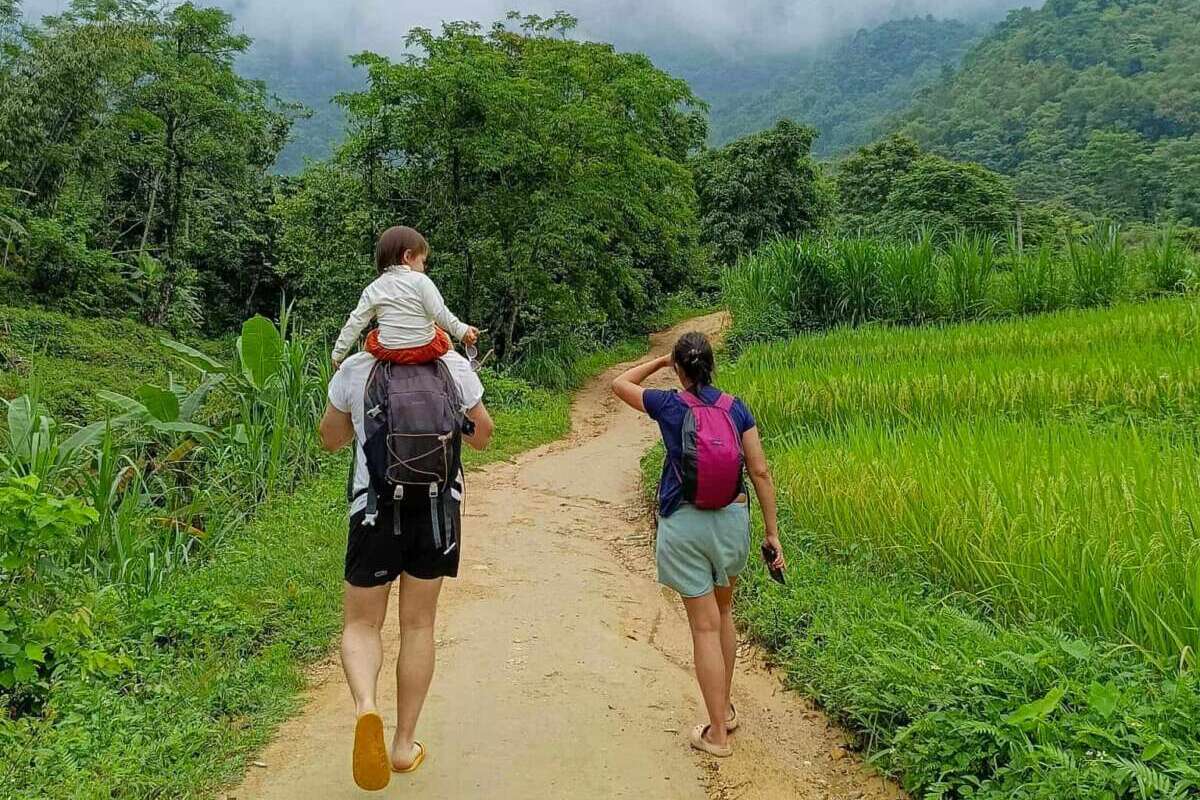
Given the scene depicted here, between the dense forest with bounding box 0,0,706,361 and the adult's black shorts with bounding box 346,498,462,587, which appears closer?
the adult's black shorts with bounding box 346,498,462,587

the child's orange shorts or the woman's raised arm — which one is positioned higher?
the child's orange shorts

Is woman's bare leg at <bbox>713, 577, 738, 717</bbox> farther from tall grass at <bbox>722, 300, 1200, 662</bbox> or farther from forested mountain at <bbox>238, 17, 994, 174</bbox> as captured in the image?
forested mountain at <bbox>238, 17, 994, 174</bbox>

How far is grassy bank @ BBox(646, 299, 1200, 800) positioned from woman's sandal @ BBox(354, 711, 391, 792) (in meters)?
1.71

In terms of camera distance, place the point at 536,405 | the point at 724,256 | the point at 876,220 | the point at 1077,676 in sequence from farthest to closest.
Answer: the point at 876,220
the point at 724,256
the point at 536,405
the point at 1077,676

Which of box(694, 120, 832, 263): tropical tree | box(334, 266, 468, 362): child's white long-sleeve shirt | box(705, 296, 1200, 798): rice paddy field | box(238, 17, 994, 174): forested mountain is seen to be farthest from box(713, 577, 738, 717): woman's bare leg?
box(238, 17, 994, 174): forested mountain

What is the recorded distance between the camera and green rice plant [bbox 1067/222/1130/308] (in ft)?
35.0

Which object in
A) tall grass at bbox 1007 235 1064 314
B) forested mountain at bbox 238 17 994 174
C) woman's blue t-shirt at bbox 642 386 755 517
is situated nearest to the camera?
woman's blue t-shirt at bbox 642 386 755 517

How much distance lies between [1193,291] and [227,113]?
769 inches

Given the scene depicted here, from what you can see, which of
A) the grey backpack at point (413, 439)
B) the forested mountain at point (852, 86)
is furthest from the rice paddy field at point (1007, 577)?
the forested mountain at point (852, 86)

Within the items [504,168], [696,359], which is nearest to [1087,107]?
[504,168]

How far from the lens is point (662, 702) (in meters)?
3.76

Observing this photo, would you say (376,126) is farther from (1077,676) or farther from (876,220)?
(876,220)

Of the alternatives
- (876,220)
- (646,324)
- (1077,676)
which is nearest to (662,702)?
(1077,676)

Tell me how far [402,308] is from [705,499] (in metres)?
1.26
